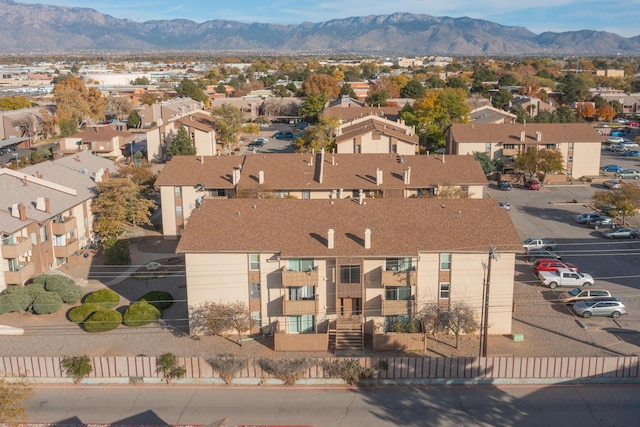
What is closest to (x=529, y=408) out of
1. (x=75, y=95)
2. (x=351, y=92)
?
(x=75, y=95)

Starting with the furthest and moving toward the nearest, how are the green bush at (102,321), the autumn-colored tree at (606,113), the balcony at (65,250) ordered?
the autumn-colored tree at (606,113), the balcony at (65,250), the green bush at (102,321)

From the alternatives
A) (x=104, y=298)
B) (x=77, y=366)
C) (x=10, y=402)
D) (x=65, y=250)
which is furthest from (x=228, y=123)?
(x=10, y=402)

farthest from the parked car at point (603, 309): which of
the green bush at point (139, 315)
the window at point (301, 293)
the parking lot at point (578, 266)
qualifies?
the green bush at point (139, 315)

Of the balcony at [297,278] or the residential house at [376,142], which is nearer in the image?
the balcony at [297,278]

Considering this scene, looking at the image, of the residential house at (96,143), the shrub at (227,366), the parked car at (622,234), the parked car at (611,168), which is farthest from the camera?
the residential house at (96,143)

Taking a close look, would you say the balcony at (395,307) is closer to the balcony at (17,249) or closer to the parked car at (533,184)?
the balcony at (17,249)

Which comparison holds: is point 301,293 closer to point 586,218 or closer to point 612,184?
point 586,218

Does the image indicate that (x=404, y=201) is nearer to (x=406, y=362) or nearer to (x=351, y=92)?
(x=406, y=362)

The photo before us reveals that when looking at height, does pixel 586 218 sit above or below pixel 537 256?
above
